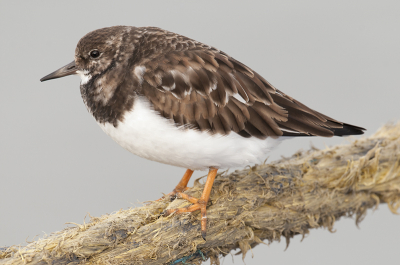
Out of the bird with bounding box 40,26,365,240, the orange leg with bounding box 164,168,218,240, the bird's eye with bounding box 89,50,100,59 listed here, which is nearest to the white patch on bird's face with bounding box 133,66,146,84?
the bird with bounding box 40,26,365,240

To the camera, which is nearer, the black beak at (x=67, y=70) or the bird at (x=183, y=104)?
the bird at (x=183, y=104)

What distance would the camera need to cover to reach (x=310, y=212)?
3516 millimetres

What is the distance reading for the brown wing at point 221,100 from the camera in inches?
119

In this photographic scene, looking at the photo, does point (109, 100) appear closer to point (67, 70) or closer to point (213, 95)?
point (67, 70)

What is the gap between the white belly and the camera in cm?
297

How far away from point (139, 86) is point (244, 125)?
30.0 inches

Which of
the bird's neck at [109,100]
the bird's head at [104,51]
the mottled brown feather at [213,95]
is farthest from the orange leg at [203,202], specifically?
the bird's head at [104,51]

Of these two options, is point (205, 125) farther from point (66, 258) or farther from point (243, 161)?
point (66, 258)

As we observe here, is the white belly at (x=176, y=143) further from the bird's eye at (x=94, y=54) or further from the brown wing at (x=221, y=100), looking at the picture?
the bird's eye at (x=94, y=54)

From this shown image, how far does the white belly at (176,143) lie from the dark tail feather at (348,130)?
500mm

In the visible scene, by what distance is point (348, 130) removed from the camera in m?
3.33

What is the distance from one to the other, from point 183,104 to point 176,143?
267 millimetres

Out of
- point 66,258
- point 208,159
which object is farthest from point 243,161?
point 66,258

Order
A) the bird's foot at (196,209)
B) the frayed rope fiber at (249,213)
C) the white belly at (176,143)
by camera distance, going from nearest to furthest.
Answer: the frayed rope fiber at (249,213)
the white belly at (176,143)
the bird's foot at (196,209)
